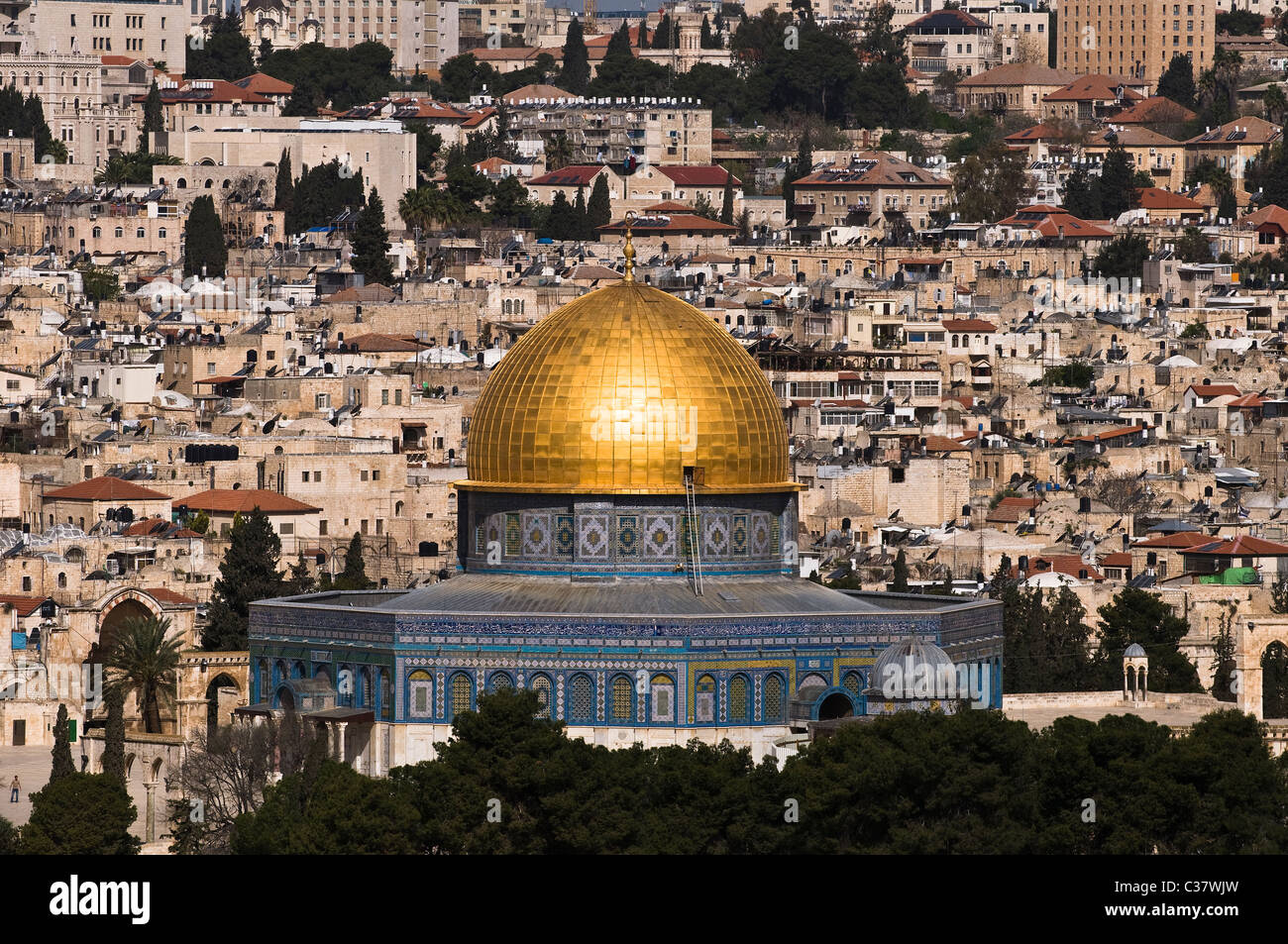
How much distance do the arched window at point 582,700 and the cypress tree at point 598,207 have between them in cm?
7342

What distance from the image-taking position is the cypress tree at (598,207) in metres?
120

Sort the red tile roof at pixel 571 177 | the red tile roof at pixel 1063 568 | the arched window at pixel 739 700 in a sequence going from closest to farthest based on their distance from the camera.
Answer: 1. the arched window at pixel 739 700
2. the red tile roof at pixel 1063 568
3. the red tile roof at pixel 571 177

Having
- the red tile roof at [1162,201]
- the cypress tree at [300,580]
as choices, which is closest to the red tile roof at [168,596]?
the cypress tree at [300,580]

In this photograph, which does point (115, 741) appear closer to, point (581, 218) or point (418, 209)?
point (581, 218)

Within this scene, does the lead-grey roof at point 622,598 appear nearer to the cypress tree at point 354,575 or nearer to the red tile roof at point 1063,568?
the cypress tree at point 354,575

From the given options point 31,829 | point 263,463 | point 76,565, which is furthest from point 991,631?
point 263,463

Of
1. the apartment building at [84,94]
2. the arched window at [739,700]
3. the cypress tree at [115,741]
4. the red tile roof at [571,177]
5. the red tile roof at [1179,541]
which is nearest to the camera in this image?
the arched window at [739,700]

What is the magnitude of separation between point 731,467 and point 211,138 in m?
78.1

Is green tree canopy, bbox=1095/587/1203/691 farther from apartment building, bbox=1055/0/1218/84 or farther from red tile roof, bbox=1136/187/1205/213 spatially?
apartment building, bbox=1055/0/1218/84

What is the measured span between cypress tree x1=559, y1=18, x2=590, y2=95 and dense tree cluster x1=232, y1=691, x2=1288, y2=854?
109460 mm

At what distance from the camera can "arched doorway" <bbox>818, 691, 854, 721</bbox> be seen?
46.2 m

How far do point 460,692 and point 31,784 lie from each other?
284 inches
